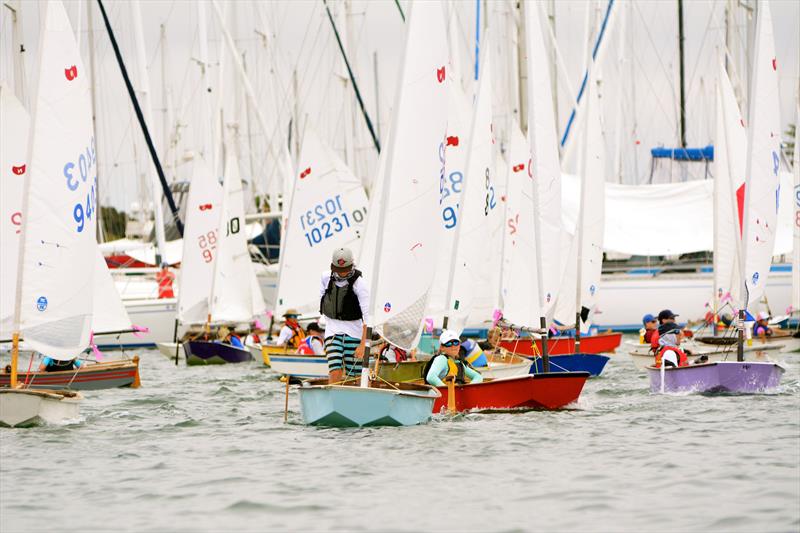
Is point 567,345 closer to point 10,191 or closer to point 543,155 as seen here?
point 543,155

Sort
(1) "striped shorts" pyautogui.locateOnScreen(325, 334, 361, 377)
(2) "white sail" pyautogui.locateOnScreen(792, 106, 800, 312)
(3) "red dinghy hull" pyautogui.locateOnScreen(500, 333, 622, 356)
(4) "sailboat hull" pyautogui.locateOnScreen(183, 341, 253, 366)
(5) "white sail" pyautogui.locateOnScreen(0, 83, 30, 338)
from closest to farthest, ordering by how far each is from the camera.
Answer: (1) "striped shorts" pyautogui.locateOnScreen(325, 334, 361, 377), (5) "white sail" pyautogui.locateOnScreen(0, 83, 30, 338), (3) "red dinghy hull" pyautogui.locateOnScreen(500, 333, 622, 356), (2) "white sail" pyautogui.locateOnScreen(792, 106, 800, 312), (4) "sailboat hull" pyautogui.locateOnScreen(183, 341, 253, 366)

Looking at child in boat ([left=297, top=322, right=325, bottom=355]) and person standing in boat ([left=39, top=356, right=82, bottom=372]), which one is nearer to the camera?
person standing in boat ([left=39, top=356, right=82, bottom=372])

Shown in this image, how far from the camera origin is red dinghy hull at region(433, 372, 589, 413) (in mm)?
16578

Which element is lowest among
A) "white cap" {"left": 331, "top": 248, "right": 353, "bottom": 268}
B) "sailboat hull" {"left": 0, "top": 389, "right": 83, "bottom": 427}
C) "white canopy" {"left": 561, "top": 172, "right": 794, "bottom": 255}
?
"sailboat hull" {"left": 0, "top": 389, "right": 83, "bottom": 427}

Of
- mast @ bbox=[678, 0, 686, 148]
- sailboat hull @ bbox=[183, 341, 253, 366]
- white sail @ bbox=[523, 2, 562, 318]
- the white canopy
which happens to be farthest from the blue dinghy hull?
mast @ bbox=[678, 0, 686, 148]

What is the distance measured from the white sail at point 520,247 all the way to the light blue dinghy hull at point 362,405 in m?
6.11

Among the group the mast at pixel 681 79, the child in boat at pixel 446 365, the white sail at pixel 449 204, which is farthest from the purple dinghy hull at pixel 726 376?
the mast at pixel 681 79

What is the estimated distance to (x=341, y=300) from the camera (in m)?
16.1

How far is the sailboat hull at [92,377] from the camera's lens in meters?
21.7

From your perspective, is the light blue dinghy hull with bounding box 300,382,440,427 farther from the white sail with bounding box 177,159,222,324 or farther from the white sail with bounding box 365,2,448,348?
the white sail with bounding box 177,159,222,324

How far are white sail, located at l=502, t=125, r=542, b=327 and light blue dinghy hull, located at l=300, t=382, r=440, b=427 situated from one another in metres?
6.11

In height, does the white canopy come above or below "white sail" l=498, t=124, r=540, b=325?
above

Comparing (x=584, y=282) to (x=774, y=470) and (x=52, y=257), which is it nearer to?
(x=52, y=257)

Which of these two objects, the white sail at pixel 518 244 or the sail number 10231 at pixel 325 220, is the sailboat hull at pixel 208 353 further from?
the white sail at pixel 518 244
